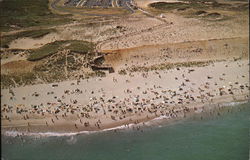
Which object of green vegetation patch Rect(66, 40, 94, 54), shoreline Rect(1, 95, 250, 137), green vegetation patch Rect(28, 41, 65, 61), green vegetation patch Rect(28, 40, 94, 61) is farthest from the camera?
green vegetation patch Rect(66, 40, 94, 54)

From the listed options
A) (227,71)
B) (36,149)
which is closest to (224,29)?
(227,71)

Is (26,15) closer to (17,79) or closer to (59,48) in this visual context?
(59,48)

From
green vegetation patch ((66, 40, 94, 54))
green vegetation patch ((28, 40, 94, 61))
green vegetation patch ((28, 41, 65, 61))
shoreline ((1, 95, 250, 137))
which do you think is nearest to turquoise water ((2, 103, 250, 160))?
shoreline ((1, 95, 250, 137))

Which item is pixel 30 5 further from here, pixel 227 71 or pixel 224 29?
pixel 227 71

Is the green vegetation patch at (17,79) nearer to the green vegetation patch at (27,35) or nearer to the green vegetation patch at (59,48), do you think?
the green vegetation patch at (59,48)

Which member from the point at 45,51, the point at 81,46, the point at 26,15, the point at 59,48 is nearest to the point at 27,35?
the point at 45,51

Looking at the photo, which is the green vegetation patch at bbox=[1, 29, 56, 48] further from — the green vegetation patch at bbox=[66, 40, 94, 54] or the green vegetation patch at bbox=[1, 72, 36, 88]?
the green vegetation patch at bbox=[1, 72, 36, 88]
